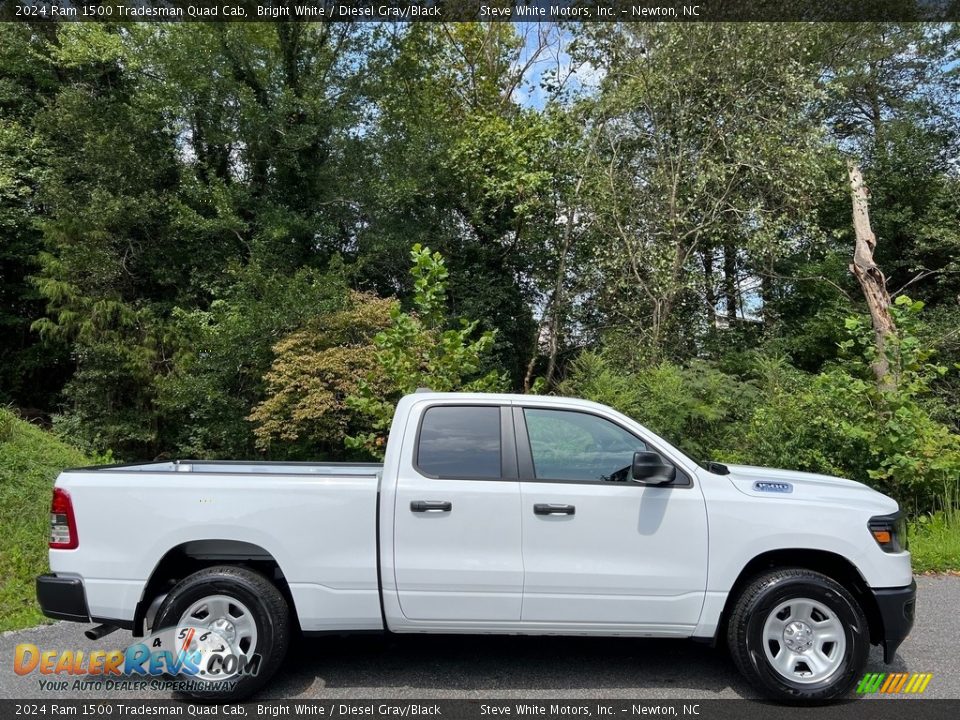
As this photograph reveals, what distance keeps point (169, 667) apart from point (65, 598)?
73cm

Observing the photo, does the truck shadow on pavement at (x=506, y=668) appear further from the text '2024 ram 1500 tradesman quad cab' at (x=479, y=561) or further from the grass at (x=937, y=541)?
the grass at (x=937, y=541)

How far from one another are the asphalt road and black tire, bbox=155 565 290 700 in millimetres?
198

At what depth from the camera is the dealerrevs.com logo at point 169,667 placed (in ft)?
13.6

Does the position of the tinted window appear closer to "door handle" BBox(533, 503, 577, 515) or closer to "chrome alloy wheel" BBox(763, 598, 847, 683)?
"door handle" BBox(533, 503, 577, 515)

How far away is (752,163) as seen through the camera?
14398 mm

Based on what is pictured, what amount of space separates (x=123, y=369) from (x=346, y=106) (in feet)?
28.1

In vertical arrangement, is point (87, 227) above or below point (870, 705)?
above

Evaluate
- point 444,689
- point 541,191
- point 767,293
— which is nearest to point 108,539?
point 444,689

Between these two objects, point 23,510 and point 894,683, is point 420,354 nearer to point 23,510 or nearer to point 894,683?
point 23,510

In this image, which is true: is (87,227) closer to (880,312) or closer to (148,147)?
(148,147)

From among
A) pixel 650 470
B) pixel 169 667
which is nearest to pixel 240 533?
pixel 169 667

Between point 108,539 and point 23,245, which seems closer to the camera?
point 108,539

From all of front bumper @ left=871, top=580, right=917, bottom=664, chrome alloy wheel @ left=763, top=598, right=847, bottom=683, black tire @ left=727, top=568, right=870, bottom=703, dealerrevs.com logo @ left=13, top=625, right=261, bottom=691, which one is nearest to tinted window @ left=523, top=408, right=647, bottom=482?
black tire @ left=727, top=568, right=870, bottom=703

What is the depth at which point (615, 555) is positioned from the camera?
423cm
